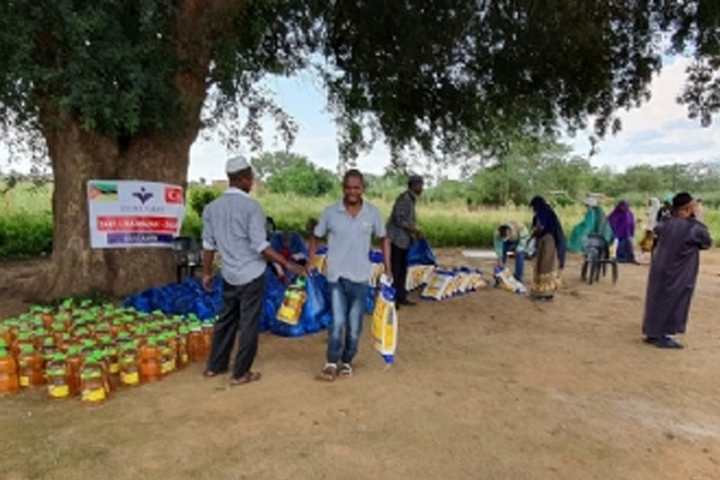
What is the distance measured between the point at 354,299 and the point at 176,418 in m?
1.61

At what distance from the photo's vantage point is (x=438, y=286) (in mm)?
8852

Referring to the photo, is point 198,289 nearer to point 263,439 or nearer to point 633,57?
point 263,439

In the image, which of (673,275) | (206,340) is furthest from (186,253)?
(673,275)

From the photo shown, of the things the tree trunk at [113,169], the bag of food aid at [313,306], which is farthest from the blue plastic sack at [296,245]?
the tree trunk at [113,169]

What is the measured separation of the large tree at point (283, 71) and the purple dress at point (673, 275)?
3.27 meters

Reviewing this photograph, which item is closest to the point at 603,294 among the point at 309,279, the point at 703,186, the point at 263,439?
the point at 309,279

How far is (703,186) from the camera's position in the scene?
39.6 metres

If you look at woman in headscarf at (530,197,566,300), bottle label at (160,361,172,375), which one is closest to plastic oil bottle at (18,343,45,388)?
bottle label at (160,361,172,375)

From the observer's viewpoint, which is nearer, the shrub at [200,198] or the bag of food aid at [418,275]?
the bag of food aid at [418,275]

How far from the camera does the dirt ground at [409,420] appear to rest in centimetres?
343

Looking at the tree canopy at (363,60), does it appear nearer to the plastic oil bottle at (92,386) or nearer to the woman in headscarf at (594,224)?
the woman in headscarf at (594,224)

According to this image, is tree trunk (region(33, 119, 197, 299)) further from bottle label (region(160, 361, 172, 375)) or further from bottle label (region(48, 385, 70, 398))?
bottle label (region(48, 385, 70, 398))

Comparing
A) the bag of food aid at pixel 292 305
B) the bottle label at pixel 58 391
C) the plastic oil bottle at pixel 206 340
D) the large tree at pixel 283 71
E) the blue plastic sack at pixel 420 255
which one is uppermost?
the large tree at pixel 283 71

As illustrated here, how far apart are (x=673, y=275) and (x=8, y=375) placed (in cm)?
620
